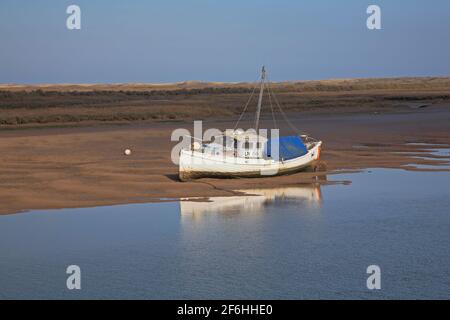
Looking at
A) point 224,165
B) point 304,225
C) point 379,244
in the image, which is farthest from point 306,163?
point 379,244

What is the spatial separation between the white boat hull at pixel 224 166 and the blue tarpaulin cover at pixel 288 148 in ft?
1.01

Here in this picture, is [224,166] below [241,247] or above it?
above

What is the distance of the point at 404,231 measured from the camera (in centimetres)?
1698

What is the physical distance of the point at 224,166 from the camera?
76.6ft

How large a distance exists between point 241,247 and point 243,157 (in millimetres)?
8038

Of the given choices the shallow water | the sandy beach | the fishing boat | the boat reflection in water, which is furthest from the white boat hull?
the shallow water

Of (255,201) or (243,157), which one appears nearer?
(255,201)

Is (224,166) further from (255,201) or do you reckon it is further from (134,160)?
(134,160)

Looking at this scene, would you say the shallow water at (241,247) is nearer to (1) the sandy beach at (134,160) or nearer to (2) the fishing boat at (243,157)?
(1) the sandy beach at (134,160)

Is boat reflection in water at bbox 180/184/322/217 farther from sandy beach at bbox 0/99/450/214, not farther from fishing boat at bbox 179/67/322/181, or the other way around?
fishing boat at bbox 179/67/322/181

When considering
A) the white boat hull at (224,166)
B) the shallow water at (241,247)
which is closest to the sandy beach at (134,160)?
the white boat hull at (224,166)

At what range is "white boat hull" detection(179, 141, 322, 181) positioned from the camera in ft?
75.3

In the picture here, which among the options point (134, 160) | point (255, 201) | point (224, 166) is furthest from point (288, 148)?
point (134, 160)

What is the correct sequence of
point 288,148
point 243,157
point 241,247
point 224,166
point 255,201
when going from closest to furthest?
point 241,247
point 255,201
point 224,166
point 243,157
point 288,148
